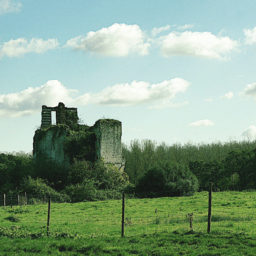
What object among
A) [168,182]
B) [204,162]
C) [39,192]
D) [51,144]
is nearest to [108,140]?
[51,144]

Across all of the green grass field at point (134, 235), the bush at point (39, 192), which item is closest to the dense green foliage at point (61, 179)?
the bush at point (39, 192)

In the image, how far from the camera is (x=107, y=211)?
29.2 metres

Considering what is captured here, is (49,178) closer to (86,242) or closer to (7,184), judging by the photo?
(7,184)

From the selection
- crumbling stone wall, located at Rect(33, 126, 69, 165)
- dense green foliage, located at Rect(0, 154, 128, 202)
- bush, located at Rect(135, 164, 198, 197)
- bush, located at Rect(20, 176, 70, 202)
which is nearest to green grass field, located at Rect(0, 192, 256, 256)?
bush, located at Rect(20, 176, 70, 202)

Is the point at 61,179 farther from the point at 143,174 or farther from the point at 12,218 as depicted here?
the point at 12,218

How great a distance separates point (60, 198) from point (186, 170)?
12698 millimetres

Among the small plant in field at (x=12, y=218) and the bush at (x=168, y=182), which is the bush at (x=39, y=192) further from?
the small plant in field at (x=12, y=218)

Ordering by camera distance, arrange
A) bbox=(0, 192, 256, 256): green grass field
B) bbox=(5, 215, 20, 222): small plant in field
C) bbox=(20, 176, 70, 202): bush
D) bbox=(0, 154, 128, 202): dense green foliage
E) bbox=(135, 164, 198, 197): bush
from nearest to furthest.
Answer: bbox=(0, 192, 256, 256): green grass field, bbox=(5, 215, 20, 222): small plant in field, bbox=(20, 176, 70, 202): bush, bbox=(0, 154, 128, 202): dense green foliage, bbox=(135, 164, 198, 197): bush

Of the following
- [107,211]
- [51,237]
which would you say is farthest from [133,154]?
[51,237]

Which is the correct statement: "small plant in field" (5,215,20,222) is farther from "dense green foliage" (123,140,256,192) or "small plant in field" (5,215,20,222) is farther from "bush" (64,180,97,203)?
"dense green foliage" (123,140,256,192)

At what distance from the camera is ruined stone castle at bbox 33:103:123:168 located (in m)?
48.4

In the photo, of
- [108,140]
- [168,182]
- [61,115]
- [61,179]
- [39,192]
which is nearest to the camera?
[39,192]

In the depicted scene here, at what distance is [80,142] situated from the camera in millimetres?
48938

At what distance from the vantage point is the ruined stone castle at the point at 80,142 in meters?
48.4
